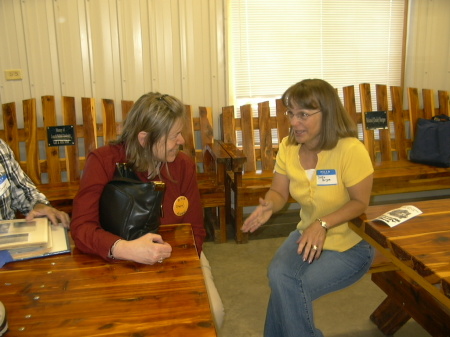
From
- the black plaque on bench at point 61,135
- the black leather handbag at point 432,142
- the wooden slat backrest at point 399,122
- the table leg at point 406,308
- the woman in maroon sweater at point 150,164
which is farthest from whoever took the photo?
the wooden slat backrest at point 399,122

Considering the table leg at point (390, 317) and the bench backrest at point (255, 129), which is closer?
the table leg at point (390, 317)

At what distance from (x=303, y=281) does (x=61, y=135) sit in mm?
2577

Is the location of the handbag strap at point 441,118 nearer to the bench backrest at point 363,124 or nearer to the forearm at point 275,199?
the bench backrest at point 363,124

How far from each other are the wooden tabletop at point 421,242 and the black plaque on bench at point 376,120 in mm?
2266

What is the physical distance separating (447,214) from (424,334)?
1.01m

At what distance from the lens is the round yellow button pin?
69.2 inches

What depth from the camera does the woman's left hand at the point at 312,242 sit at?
1751 millimetres

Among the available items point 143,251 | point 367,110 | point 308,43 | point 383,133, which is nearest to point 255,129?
point 308,43

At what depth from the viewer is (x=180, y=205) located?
1770mm

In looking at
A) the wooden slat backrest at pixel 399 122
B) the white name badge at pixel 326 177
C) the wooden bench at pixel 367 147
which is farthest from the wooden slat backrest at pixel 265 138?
the white name badge at pixel 326 177

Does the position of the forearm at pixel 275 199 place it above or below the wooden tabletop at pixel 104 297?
below

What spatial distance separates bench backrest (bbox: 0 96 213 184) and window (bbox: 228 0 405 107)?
0.70 m

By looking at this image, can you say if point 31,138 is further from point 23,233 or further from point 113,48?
point 23,233

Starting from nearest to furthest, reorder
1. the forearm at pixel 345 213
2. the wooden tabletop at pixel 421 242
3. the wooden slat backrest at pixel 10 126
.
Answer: the wooden tabletop at pixel 421 242 → the forearm at pixel 345 213 → the wooden slat backrest at pixel 10 126
